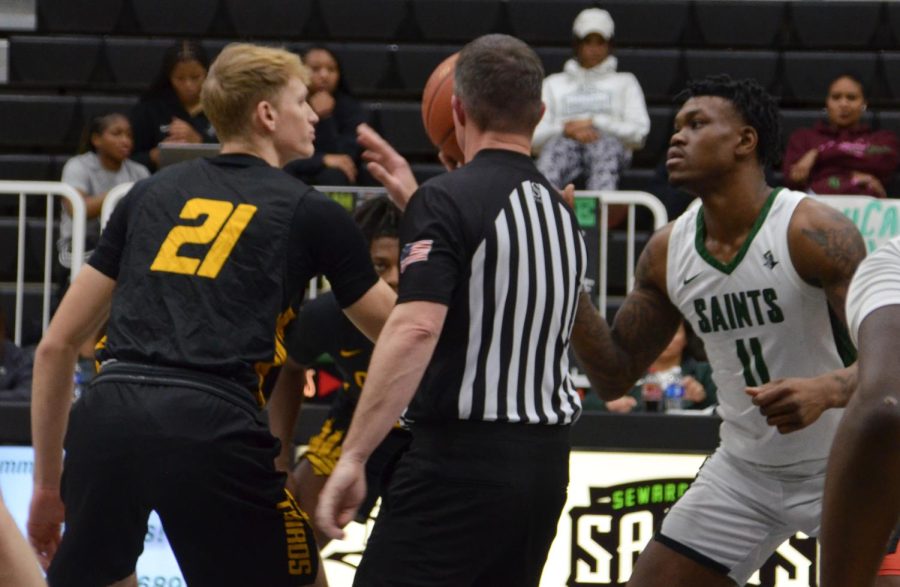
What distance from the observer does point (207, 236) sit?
12.6ft

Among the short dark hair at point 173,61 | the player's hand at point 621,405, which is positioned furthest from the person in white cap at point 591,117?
the player's hand at point 621,405

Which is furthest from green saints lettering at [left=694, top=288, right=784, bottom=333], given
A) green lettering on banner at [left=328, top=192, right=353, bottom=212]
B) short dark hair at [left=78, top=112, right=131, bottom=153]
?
short dark hair at [left=78, top=112, right=131, bottom=153]

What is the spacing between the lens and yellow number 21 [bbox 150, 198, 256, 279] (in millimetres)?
3814

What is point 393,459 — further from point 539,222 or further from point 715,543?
point 715,543

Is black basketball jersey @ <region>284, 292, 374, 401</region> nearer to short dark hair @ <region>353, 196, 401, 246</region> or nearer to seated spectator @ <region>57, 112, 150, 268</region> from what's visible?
short dark hair @ <region>353, 196, 401, 246</region>

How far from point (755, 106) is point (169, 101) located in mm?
5613

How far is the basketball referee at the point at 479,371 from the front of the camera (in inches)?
143

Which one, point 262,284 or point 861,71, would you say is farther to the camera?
point 861,71

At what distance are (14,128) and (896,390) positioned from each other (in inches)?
396

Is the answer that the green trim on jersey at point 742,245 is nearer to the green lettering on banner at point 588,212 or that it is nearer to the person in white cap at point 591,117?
the green lettering on banner at point 588,212

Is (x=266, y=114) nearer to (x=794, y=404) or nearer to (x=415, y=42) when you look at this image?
(x=794, y=404)

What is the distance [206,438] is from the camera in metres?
3.71

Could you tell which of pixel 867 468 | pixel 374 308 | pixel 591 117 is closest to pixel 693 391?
pixel 591 117

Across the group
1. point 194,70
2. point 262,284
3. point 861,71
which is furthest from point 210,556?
point 861,71
